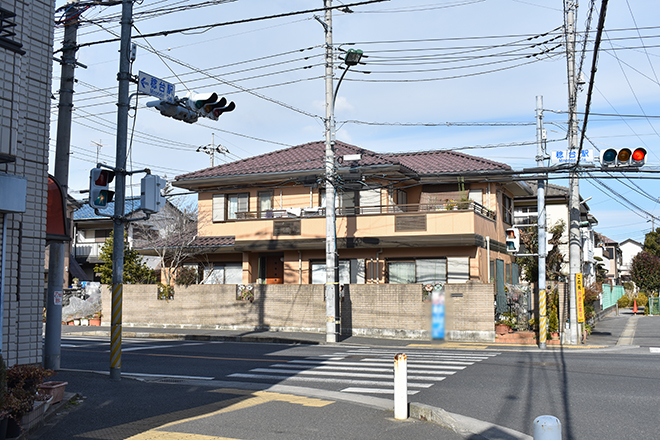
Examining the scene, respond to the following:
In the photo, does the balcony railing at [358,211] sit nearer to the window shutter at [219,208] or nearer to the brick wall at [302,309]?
the window shutter at [219,208]

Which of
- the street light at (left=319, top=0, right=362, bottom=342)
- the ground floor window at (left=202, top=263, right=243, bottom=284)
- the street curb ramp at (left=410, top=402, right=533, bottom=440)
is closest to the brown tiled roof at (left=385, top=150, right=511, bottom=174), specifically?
the street light at (left=319, top=0, right=362, bottom=342)

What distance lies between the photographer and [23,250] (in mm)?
9547

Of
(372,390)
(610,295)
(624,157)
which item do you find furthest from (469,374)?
(610,295)

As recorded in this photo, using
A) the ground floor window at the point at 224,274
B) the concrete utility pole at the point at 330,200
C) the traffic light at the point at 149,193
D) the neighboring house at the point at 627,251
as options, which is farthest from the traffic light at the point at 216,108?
the neighboring house at the point at 627,251

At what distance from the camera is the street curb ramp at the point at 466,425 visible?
7.79 metres

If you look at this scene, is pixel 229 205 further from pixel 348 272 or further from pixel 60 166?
pixel 60 166

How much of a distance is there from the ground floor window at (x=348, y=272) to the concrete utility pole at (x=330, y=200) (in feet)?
17.8

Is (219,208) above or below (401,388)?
above

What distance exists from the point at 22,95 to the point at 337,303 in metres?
15.9

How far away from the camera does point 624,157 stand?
54.5 ft

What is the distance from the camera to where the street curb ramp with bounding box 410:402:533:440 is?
7789 mm

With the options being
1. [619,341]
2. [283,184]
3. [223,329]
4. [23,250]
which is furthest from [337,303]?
[23,250]

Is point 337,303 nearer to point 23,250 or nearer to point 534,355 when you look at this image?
point 534,355

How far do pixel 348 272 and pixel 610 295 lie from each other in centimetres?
3312
